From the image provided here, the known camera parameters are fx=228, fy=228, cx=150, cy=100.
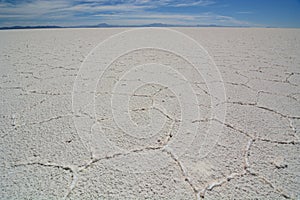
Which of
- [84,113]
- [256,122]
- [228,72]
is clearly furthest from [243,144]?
[228,72]

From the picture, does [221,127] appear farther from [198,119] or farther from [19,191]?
[19,191]

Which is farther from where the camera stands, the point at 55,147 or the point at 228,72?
the point at 228,72

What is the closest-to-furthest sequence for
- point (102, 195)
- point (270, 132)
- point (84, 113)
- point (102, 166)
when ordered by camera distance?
point (102, 195) → point (102, 166) → point (270, 132) → point (84, 113)

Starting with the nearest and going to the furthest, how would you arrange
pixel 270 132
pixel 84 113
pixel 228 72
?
1. pixel 270 132
2. pixel 84 113
3. pixel 228 72

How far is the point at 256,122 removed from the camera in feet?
4.35

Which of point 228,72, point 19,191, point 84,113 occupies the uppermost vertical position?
point 228,72

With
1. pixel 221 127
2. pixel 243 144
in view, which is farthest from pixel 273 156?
pixel 221 127

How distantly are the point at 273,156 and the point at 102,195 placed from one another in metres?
0.75

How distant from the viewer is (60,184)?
0.85 meters

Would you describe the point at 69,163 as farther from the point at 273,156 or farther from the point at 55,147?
the point at 273,156

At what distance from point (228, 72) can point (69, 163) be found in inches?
80.8

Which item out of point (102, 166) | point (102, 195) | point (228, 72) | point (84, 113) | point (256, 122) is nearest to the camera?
point (102, 195)

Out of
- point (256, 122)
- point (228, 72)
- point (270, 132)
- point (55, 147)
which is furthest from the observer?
point (228, 72)

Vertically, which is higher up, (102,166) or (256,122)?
(256,122)
